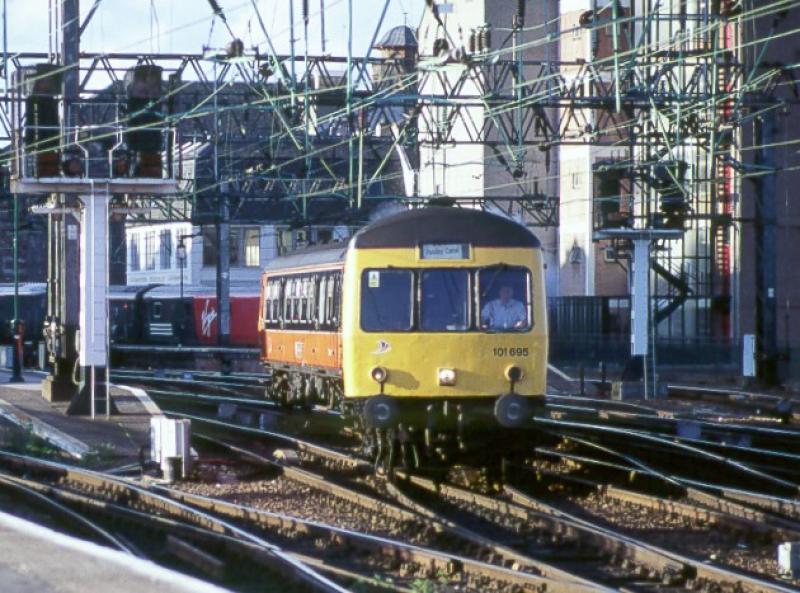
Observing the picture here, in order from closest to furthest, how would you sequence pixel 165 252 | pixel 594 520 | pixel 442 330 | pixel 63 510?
pixel 594 520 < pixel 63 510 < pixel 442 330 < pixel 165 252

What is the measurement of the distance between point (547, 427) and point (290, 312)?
4.29 meters

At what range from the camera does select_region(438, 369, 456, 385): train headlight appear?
18.5m

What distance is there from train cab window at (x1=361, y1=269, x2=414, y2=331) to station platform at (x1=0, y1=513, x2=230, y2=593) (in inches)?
294

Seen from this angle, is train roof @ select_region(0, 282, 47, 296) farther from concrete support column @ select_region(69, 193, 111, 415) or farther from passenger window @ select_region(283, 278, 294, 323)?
passenger window @ select_region(283, 278, 294, 323)

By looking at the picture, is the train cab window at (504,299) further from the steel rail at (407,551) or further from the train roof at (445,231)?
the steel rail at (407,551)

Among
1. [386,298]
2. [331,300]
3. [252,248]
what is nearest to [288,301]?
[331,300]

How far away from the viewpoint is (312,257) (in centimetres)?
2336

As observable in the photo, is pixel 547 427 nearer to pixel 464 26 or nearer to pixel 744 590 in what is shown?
pixel 744 590

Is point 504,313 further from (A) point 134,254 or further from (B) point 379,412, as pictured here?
(A) point 134,254

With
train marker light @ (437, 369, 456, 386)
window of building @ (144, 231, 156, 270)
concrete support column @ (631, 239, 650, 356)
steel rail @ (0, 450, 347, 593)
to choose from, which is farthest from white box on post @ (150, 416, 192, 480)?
window of building @ (144, 231, 156, 270)

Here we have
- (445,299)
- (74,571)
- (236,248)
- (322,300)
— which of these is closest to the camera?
(74,571)

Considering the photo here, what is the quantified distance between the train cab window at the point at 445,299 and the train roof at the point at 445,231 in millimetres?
395

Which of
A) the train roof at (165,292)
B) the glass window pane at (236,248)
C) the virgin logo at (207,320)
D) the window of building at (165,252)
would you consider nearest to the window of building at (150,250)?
the window of building at (165,252)

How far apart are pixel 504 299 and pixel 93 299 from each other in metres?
8.90
